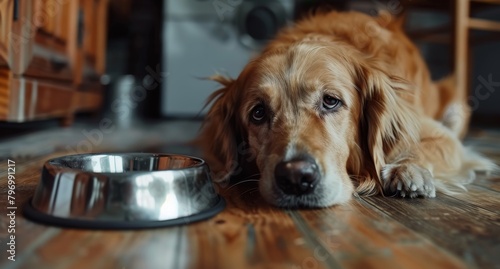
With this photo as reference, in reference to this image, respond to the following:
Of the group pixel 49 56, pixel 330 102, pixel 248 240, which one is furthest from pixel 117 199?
pixel 49 56

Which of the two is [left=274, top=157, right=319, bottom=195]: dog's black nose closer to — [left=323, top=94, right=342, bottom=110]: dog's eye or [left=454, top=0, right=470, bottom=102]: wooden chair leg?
[left=323, top=94, right=342, bottom=110]: dog's eye

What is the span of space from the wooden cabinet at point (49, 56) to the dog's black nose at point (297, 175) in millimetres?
1294

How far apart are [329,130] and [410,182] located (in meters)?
0.27

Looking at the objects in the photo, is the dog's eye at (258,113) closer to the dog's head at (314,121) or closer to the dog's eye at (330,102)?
the dog's head at (314,121)

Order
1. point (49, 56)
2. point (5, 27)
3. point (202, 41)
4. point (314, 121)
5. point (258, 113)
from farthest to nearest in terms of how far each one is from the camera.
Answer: point (202, 41) → point (49, 56) → point (5, 27) → point (258, 113) → point (314, 121)

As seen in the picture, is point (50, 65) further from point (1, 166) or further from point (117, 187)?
point (117, 187)

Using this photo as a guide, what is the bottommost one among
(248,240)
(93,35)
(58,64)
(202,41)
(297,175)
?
(248,240)

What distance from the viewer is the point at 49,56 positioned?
2705 millimetres

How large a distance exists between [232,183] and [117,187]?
71 centimetres

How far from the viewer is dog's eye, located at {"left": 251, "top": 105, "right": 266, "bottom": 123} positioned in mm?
1566

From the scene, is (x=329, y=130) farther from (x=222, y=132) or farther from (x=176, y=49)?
(x=176, y=49)

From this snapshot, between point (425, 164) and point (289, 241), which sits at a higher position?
point (425, 164)

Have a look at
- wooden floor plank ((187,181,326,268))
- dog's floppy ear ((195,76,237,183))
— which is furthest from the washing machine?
wooden floor plank ((187,181,326,268))

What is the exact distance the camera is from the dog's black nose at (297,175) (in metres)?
1.25
